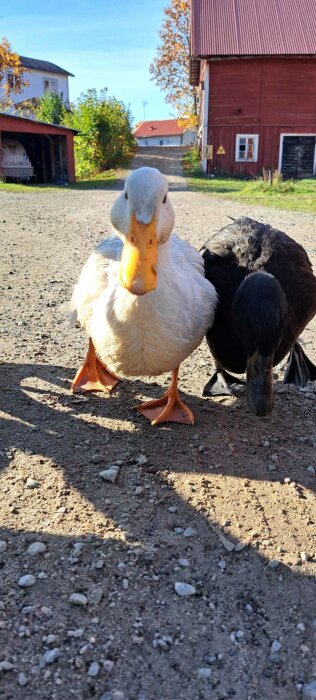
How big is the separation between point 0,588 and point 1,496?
28.4 inches

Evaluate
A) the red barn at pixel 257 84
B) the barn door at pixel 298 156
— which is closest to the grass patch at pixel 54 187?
the red barn at pixel 257 84

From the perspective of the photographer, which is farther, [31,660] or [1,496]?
[1,496]

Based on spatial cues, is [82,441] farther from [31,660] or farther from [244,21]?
[244,21]

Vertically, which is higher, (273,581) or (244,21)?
(244,21)

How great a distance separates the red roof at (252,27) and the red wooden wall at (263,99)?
0.57 metres

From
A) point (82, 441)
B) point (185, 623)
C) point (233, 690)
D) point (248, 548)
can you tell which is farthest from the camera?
point (82, 441)

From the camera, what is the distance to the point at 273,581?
2.62 meters

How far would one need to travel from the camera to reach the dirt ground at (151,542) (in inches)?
84.2

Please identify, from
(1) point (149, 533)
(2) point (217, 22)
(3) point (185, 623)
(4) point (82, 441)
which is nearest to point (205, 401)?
(4) point (82, 441)

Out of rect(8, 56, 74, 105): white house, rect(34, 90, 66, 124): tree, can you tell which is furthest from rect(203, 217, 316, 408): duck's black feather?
rect(8, 56, 74, 105): white house

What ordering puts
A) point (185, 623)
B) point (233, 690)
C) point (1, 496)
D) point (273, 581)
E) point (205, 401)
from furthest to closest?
point (205, 401)
point (1, 496)
point (273, 581)
point (185, 623)
point (233, 690)

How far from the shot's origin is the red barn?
1099 inches

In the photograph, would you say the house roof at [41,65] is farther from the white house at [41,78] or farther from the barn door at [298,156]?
the barn door at [298,156]

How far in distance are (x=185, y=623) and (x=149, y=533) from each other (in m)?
0.59
